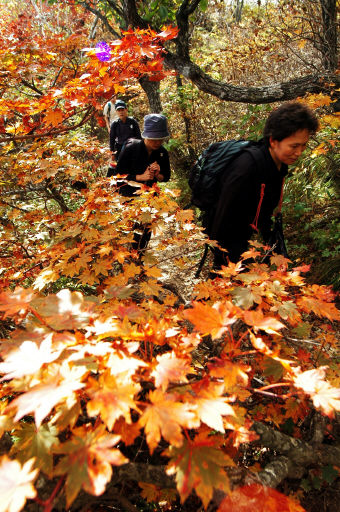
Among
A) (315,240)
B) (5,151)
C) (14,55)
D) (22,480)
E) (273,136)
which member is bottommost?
(315,240)

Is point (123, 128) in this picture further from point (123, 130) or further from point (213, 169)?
point (213, 169)

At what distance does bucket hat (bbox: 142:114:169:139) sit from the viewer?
2848 millimetres

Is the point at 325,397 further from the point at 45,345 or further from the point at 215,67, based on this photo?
the point at 215,67

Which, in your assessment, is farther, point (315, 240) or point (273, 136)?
point (315, 240)

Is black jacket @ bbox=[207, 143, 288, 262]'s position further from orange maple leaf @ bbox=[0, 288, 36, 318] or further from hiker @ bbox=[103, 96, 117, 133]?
hiker @ bbox=[103, 96, 117, 133]

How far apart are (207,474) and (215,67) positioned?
31.0ft

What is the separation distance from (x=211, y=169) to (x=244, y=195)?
365mm

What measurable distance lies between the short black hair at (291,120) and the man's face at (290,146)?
29mm

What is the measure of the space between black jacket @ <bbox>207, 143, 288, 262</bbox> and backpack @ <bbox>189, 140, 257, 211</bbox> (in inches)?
2.3

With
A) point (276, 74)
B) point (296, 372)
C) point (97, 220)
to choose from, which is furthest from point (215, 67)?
point (296, 372)

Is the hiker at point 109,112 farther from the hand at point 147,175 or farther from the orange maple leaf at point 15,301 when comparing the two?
the orange maple leaf at point 15,301

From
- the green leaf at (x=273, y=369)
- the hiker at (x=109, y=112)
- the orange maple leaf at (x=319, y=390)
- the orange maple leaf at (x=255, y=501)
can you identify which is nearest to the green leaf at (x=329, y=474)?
the orange maple leaf at (x=255, y=501)

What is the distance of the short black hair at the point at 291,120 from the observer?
6.33 feet

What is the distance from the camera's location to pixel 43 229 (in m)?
3.76
